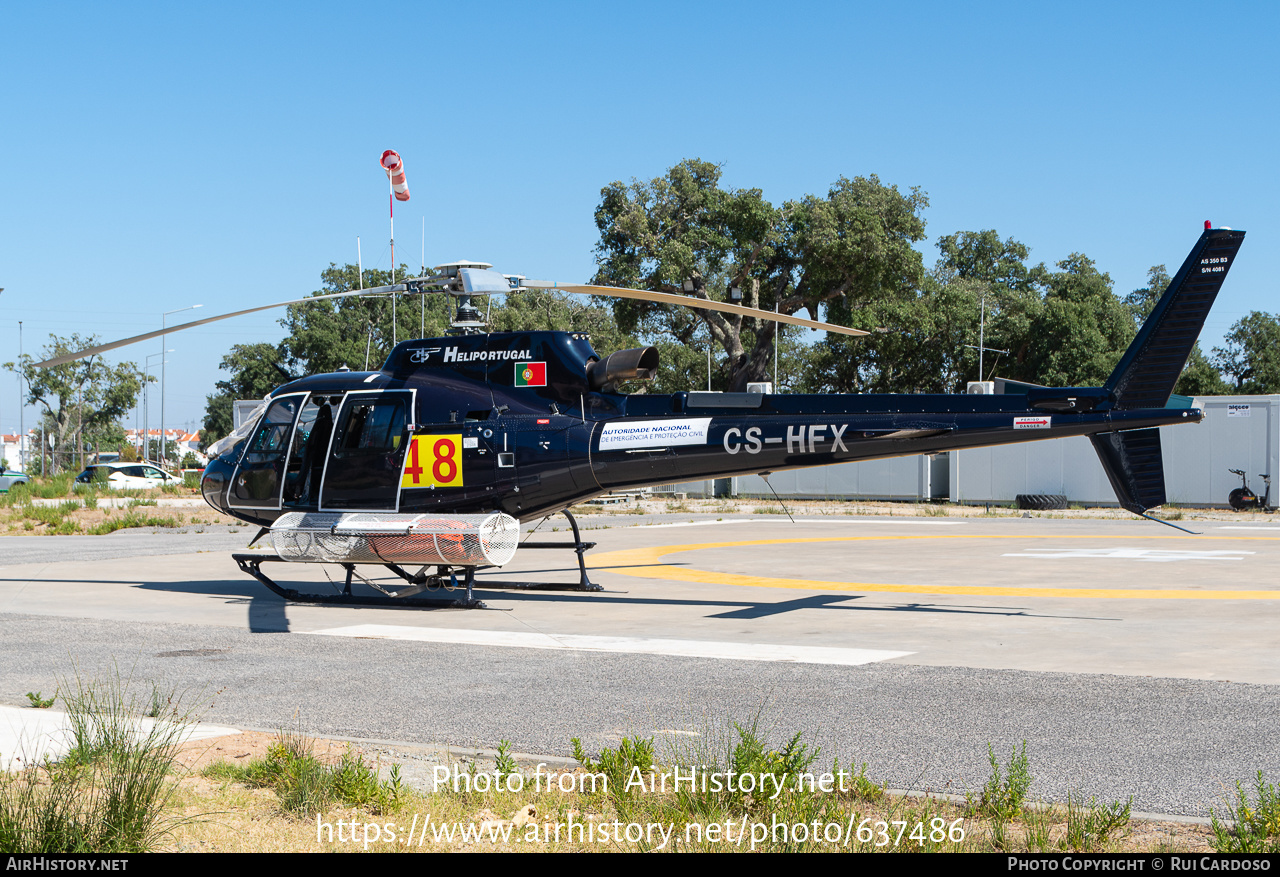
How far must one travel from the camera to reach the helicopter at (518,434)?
12469mm

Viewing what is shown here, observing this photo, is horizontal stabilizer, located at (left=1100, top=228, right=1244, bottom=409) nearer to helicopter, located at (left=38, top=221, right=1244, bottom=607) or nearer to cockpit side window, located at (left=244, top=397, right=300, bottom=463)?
helicopter, located at (left=38, top=221, right=1244, bottom=607)

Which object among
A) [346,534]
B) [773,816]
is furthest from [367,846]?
[346,534]

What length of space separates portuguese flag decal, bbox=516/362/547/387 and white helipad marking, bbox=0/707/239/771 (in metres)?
7.67

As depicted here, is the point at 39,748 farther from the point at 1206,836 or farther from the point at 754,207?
the point at 754,207

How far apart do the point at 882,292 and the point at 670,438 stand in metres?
43.9

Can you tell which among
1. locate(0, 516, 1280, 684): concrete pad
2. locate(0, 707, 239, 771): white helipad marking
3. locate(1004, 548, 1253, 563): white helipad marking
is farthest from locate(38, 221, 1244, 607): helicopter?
locate(1004, 548, 1253, 563): white helipad marking

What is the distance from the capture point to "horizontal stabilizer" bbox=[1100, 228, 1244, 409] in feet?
38.4

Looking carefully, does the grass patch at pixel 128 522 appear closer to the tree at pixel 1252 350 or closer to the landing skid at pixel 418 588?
the landing skid at pixel 418 588

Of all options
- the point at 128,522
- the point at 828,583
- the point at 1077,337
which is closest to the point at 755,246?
the point at 1077,337

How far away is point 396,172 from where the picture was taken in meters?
13.2

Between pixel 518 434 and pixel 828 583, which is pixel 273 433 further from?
pixel 828 583

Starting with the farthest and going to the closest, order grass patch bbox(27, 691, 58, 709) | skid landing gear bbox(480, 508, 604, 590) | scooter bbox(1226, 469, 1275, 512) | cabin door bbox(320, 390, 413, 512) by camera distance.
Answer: scooter bbox(1226, 469, 1275, 512) < skid landing gear bbox(480, 508, 604, 590) < cabin door bbox(320, 390, 413, 512) < grass patch bbox(27, 691, 58, 709)

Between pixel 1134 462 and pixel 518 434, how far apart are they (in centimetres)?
771

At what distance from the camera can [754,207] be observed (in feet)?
174
